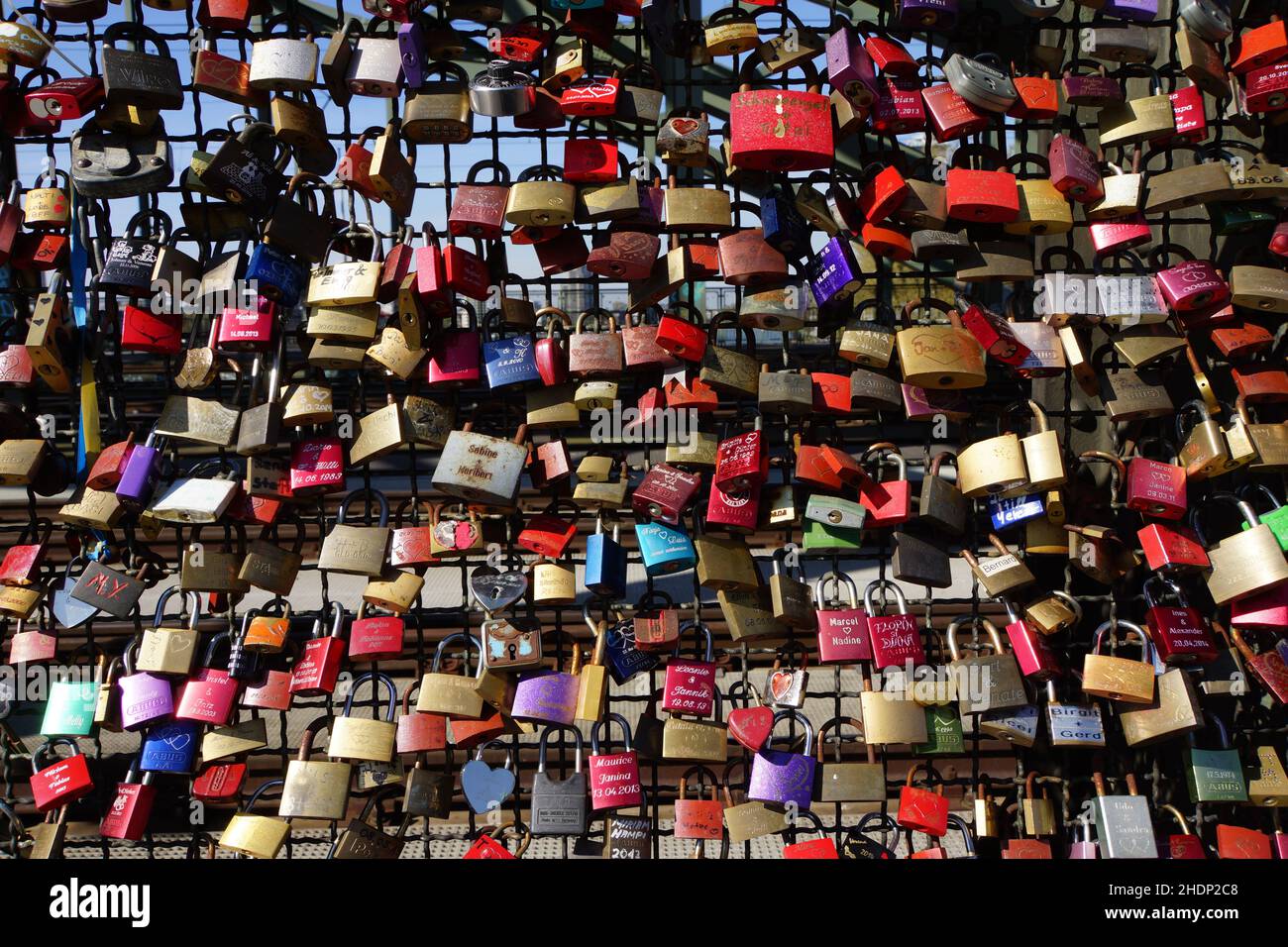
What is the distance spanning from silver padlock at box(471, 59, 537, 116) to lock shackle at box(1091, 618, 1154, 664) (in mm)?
2396

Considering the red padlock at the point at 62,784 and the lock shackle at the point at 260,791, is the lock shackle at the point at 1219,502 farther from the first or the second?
the red padlock at the point at 62,784

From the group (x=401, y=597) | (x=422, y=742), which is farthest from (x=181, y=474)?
(x=422, y=742)

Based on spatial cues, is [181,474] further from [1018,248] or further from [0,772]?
[1018,248]

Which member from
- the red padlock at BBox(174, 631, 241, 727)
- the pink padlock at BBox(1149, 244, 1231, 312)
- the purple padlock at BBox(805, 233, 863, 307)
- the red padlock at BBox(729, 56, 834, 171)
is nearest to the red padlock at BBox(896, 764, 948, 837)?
the purple padlock at BBox(805, 233, 863, 307)

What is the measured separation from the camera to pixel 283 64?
11.3 ft

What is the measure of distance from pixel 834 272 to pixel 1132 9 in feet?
4.04

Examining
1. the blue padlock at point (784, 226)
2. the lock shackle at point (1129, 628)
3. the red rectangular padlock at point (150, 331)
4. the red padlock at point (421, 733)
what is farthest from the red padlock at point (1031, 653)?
the red rectangular padlock at point (150, 331)

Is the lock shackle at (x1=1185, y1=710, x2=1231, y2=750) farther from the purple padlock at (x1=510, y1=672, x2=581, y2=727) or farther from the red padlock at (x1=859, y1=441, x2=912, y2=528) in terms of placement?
the purple padlock at (x1=510, y1=672, x2=581, y2=727)

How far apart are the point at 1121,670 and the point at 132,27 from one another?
362 cm

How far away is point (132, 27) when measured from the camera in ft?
11.7

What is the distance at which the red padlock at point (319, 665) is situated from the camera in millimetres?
3477

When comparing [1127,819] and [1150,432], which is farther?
[1150,432]

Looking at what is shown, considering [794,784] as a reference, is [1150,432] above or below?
above

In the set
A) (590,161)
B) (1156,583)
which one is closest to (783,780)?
(1156,583)
